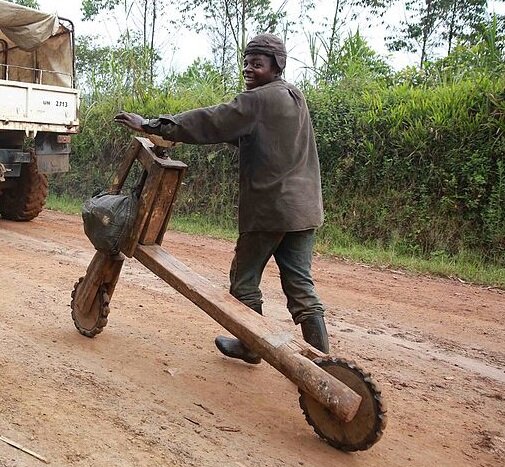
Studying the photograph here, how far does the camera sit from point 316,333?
3.36 metres

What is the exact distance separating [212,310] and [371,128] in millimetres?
6925

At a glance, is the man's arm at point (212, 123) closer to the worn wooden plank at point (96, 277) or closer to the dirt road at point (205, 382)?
the worn wooden plank at point (96, 277)

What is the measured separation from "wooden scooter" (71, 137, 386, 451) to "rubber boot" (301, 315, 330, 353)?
1.34ft

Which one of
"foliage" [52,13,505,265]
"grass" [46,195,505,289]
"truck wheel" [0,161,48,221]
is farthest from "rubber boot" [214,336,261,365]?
"truck wheel" [0,161,48,221]

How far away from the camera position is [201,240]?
9219 millimetres

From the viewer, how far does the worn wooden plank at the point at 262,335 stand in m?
2.64

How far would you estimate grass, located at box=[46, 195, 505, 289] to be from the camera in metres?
7.30

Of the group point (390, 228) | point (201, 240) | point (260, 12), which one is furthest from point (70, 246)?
point (260, 12)

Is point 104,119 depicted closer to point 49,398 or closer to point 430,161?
point 430,161

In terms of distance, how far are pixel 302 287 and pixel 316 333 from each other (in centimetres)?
26

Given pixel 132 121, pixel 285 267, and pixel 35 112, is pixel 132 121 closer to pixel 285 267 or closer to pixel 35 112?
pixel 285 267

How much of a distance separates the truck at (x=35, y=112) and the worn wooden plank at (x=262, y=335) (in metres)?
5.93

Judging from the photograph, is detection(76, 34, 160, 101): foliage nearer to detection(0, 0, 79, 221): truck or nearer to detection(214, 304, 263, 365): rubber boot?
detection(0, 0, 79, 221): truck

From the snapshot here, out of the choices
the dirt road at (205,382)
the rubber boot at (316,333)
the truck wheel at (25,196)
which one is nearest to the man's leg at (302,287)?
the rubber boot at (316,333)
